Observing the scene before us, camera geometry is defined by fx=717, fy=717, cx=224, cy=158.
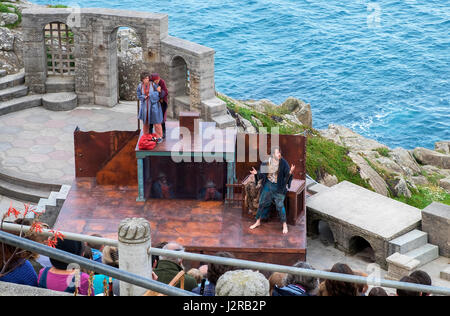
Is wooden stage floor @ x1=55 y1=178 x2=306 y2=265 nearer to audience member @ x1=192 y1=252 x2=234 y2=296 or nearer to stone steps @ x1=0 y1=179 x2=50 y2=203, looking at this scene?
stone steps @ x1=0 y1=179 x2=50 y2=203

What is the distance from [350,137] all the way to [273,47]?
82.3 ft

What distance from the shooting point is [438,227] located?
15641mm

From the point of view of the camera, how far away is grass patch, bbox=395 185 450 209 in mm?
22109

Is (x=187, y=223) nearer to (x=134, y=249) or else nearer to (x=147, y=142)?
(x=147, y=142)

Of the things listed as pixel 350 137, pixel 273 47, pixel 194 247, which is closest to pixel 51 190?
pixel 194 247

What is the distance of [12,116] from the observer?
20922 mm

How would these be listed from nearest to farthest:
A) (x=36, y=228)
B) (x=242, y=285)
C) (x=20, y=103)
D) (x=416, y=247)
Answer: (x=242, y=285)
(x=36, y=228)
(x=416, y=247)
(x=20, y=103)

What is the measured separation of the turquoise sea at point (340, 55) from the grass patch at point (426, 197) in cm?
1679

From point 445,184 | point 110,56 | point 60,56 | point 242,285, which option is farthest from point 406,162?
point 242,285

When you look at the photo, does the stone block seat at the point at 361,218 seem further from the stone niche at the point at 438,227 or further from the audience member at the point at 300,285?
the audience member at the point at 300,285

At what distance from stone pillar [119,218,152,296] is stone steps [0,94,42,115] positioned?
14.8 metres

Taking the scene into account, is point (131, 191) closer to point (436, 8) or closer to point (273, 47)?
point (273, 47)

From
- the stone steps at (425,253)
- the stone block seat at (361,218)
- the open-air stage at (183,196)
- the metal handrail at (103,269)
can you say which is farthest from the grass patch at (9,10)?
the metal handrail at (103,269)

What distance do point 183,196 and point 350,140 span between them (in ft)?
61.4
